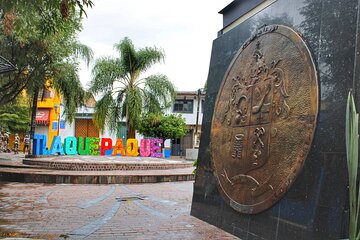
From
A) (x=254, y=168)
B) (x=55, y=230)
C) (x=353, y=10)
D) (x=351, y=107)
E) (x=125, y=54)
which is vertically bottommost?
(x=55, y=230)

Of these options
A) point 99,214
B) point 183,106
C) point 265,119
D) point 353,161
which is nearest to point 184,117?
Result: point 183,106

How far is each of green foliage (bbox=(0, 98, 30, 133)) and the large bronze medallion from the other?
30.7 meters

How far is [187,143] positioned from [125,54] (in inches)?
543

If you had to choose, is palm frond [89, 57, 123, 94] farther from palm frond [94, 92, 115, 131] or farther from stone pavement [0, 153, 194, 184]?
stone pavement [0, 153, 194, 184]

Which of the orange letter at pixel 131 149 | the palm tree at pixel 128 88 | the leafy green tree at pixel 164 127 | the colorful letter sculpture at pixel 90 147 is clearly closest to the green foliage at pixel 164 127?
the leafy green tree at pixel 164 127

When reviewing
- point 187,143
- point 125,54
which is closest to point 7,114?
point 125,54

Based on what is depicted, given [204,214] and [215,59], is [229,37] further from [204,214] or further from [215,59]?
[204,214]

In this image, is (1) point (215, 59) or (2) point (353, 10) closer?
(2) point (353, 10)

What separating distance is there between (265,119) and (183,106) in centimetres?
3320

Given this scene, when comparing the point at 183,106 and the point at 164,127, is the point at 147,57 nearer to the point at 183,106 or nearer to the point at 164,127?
the point at 164,127

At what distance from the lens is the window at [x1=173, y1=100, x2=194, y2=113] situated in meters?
37.8

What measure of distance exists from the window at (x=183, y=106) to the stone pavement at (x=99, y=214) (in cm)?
2707

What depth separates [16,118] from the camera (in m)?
33.4

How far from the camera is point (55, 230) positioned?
17.8 ft
